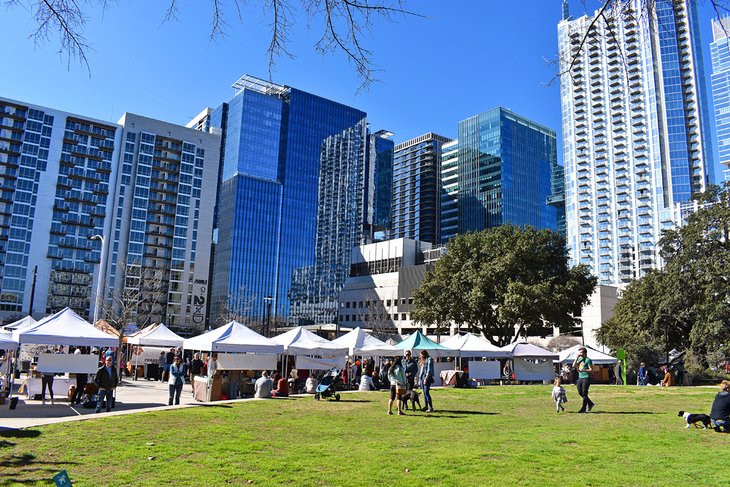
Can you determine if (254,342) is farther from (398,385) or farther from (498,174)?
(498,174)

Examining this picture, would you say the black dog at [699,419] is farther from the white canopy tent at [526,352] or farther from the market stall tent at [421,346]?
the white canopy tent at [526,352]

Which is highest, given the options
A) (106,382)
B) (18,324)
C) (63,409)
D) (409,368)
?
(18,324)

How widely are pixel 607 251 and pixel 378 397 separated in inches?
5161

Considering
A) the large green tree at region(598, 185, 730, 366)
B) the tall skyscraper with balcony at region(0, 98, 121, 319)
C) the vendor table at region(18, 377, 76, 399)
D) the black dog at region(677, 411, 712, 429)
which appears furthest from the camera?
the tall skyscraper with balcony at region(0, 98, 121, 319)

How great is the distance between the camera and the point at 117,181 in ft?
331

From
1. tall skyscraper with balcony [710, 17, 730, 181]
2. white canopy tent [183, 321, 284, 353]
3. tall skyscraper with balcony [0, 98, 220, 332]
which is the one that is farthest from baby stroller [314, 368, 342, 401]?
tall skyscraper with balcony [710, 17, 730, 181]

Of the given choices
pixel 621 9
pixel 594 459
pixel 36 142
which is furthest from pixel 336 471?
pixel 36 142

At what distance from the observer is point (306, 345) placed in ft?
82.5

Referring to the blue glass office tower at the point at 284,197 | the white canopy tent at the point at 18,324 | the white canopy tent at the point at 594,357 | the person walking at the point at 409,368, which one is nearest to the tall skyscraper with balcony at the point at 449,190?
the blue glass office tower at the point at 284,197

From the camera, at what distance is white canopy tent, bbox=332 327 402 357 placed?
27.6 m

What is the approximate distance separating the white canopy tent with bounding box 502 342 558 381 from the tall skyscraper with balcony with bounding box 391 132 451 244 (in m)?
136

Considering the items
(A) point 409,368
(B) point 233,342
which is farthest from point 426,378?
(B) point 233,342

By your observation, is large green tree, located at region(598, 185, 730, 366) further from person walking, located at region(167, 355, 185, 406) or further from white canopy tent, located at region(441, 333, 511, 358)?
person walking, located at region(167, 355, 185, 406)

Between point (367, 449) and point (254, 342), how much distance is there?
554 inches
